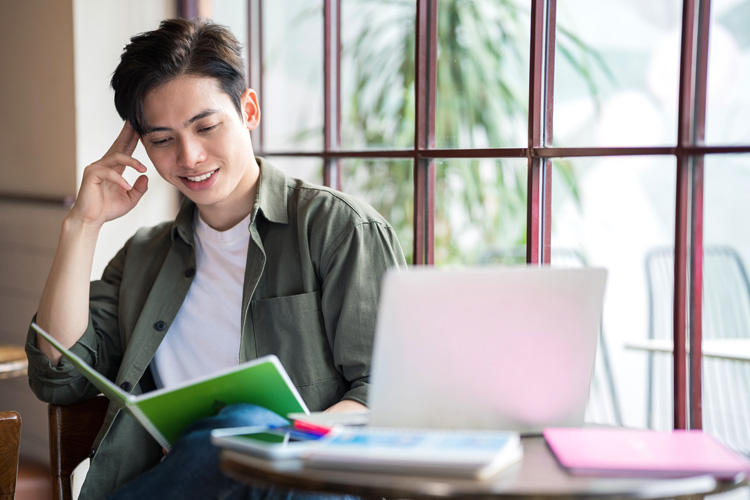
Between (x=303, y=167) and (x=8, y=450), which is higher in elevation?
(x=303, y=167)

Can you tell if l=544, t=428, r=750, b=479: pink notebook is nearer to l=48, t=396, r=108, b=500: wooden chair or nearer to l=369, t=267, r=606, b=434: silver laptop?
l=369, t=267, r=606, b=434: silver laptop

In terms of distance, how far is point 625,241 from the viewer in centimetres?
183

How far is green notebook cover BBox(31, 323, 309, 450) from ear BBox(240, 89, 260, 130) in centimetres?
72

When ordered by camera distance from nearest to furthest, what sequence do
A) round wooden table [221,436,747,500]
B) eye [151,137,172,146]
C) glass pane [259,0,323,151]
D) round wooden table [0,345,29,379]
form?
1. round wooden table [221,436,747,500]
2. eye [151,137,172,146]
3. round wooden table [0,345,29,379]
4. glass pane [259,0,323,151]

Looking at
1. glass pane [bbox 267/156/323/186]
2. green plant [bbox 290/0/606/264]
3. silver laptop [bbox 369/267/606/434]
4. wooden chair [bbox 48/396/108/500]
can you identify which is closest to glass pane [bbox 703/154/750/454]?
green plant [bbox 290/0/606/264]

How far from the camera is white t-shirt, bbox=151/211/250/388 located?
1803 mm

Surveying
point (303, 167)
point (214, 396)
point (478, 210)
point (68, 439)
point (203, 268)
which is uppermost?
point (303, 167)

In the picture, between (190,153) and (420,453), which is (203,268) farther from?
(420,453)

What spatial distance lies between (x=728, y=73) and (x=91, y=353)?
139 cm

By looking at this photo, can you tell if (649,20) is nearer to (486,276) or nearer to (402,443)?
(486,276)

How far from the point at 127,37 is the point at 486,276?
1.95 meters

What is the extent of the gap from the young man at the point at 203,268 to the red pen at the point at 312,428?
0.42m

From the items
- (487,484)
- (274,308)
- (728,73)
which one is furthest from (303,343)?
(728,73)

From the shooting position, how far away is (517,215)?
2.08m
